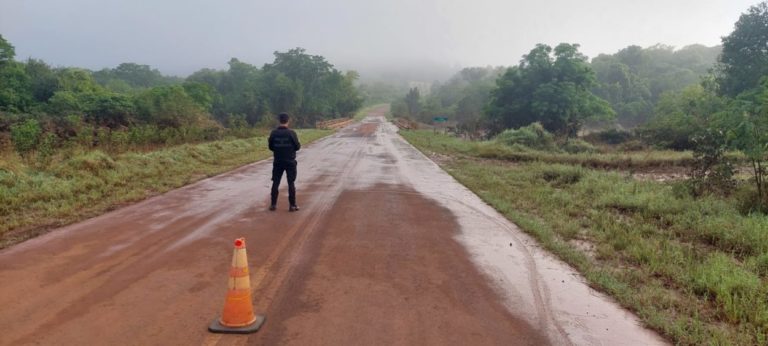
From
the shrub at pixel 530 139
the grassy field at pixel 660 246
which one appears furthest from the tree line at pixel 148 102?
the shrub at pixel 530 139

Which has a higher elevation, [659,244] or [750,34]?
[750,34]

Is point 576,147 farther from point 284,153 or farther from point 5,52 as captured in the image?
point 5,52

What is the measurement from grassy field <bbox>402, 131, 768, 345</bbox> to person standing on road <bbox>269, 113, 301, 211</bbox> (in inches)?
170

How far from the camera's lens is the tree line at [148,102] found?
20328mm

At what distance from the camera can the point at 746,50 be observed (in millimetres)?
39562

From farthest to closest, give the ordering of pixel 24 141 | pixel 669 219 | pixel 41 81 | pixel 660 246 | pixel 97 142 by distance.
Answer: pixel 41 81 → pixel 97 142 → pixel 24 141 → pixel 669 219 → pixel 660 246

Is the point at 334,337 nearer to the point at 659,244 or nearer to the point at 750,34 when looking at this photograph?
the point at 659,244

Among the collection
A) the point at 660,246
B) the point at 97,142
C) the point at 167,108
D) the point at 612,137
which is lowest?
the point at 660,246

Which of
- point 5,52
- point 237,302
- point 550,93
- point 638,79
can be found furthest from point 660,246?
point 638,79

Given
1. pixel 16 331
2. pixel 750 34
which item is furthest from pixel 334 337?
pixel 750 34

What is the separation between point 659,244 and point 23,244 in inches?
366

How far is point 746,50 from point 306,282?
48021 mm

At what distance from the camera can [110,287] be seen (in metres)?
4.85

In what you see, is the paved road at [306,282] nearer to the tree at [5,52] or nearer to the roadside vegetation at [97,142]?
the roadside vegetation at [97,142]
